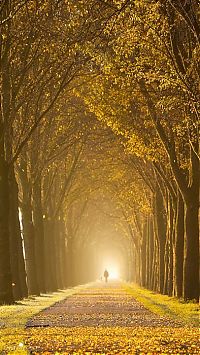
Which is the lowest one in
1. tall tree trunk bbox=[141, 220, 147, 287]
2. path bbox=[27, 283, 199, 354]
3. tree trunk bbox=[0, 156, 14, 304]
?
path bbox=[27, 283, 199, 354]

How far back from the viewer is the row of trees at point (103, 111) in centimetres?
2723

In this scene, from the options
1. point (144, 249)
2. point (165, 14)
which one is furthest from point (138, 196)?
point (165, 14)

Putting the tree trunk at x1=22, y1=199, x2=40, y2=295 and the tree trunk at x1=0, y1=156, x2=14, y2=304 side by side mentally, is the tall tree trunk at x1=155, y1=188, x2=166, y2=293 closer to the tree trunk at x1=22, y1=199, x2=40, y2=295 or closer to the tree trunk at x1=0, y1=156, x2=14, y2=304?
the tree trunk at x1=22, y1=199, x2=40, y2=295

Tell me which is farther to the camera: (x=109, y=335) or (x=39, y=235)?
(x=39, y=235)

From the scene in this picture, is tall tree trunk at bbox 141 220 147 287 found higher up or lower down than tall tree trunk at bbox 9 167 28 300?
higher up

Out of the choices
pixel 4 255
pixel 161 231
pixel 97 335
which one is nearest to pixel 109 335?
pixel 97 335

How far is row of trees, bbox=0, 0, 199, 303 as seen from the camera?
2723 centimetres

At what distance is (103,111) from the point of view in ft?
119

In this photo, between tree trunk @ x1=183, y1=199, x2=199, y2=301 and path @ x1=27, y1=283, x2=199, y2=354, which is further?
tree trunk @ x1=183, y1=199, x2=199, y2=301

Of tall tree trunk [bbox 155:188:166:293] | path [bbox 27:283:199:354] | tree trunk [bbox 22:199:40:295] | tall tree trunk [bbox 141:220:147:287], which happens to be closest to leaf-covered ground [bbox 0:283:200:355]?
path [bbox 27:283:199:354]

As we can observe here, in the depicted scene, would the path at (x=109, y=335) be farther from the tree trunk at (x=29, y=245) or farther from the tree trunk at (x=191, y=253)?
the tree trunk at (x=29, y=245)

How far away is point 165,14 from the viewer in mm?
25125

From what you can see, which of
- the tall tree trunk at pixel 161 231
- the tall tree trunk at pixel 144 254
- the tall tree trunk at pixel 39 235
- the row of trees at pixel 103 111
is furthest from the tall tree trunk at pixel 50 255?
the tall tree trunk at pixel 144 254

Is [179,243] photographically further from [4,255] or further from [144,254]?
[144,254]
